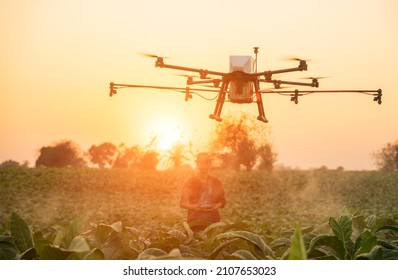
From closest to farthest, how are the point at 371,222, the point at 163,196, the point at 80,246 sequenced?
the point at 80,246 → the point at 371,222 → the point at 163,196

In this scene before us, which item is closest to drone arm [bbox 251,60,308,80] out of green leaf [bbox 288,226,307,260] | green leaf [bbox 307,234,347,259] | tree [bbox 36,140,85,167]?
green leaf [bbox 307,234,347,259]

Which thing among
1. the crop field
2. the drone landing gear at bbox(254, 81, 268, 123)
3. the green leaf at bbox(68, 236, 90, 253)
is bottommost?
the crop field

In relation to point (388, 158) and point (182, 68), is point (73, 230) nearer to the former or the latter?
point (182, 68)

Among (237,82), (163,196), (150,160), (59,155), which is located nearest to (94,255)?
(237,82)

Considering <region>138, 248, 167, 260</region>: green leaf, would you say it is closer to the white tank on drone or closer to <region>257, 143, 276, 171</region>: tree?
the white tank on drone

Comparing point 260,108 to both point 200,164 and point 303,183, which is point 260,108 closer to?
point 200,164

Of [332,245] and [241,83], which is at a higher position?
[241,83]
